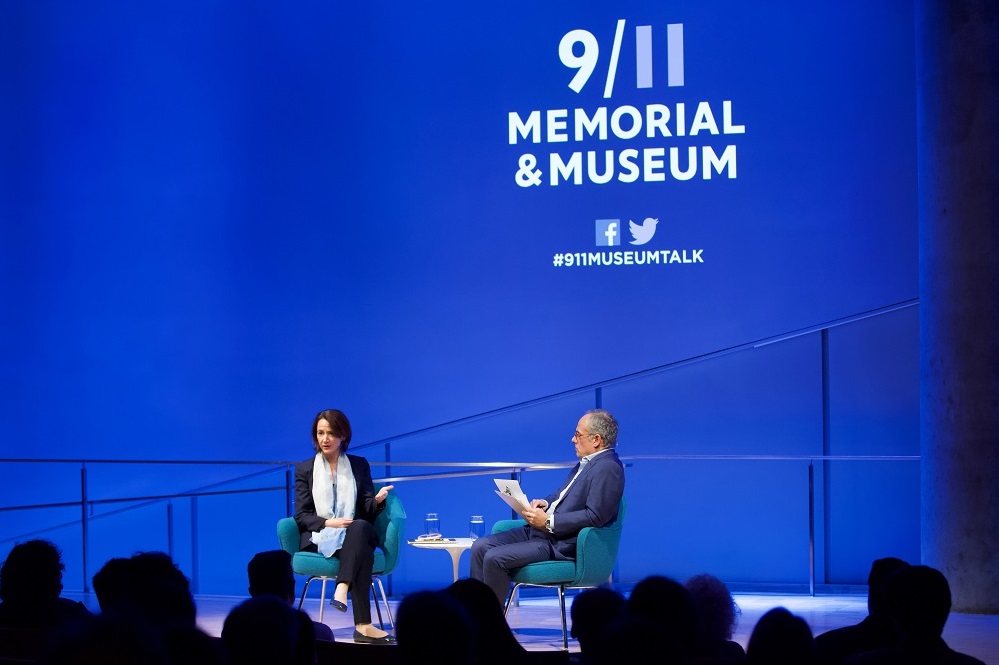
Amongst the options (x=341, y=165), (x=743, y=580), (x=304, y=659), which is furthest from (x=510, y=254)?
(x=304, y=659)

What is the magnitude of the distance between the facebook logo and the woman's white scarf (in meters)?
2.73

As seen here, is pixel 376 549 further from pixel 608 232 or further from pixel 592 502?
pixel 608 232

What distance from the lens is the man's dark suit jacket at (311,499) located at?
5590 millimetres

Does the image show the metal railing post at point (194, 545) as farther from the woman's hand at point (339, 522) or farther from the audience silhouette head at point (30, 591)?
the audience silhouette head at point (30, 591)

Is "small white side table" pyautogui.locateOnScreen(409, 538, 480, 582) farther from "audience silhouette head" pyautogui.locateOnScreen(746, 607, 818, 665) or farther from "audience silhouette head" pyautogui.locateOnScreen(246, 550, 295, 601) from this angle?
"audience silhouette head" pyautogui.locateOnScreen(746, 607, 818, 665)

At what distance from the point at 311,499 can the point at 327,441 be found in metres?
0.28

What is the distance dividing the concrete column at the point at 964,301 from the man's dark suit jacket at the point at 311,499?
2.83m

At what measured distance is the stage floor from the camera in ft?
17.2

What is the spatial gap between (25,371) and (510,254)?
11.9 ft

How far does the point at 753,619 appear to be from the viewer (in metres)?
6.00

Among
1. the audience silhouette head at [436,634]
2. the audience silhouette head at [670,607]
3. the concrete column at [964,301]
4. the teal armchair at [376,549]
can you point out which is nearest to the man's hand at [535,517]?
the teal armchair at [376,549]

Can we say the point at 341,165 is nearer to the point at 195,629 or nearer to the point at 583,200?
the point at 583,200

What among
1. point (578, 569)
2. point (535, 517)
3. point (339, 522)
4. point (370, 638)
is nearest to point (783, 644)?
point (578, 569)

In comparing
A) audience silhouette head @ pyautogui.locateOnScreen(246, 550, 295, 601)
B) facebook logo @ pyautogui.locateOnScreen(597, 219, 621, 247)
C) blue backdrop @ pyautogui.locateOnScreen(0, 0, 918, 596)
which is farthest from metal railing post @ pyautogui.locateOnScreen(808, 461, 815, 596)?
audience silhouette head @ pyautogui.locateOnScreen(246, 550, 295, 601)
